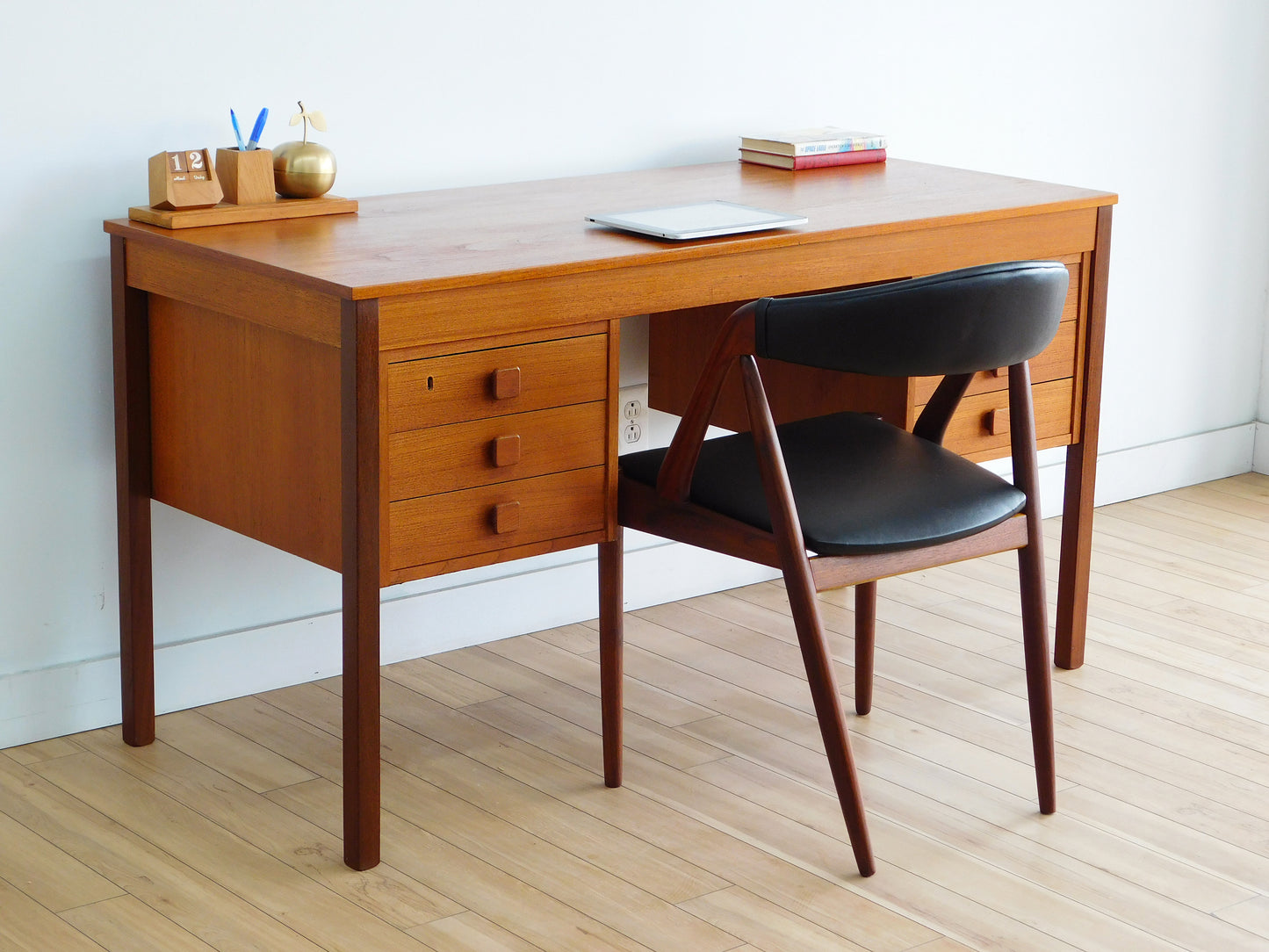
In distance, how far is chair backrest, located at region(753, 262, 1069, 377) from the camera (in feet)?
5.69

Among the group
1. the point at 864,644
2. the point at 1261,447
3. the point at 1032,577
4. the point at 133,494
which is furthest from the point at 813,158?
the point at 1261,447

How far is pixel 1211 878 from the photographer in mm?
1947

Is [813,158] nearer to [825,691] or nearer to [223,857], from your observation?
[825,691]

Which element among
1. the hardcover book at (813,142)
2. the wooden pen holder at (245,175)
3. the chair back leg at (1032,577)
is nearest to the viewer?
the chair back leg at (1032,577)

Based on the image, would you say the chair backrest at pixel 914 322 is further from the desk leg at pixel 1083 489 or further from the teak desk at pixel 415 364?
the desk leg at pixel 1083 489

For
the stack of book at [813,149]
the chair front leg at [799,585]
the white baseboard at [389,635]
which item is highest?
the stack of book at [813,149]

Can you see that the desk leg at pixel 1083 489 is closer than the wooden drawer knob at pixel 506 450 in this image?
No

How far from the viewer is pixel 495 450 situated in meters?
1.89

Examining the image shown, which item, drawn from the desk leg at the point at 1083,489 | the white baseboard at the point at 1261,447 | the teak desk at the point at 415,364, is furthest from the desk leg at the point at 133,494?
the white baseboard at the point at 1261,447

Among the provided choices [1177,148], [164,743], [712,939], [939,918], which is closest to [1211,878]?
[939,918]

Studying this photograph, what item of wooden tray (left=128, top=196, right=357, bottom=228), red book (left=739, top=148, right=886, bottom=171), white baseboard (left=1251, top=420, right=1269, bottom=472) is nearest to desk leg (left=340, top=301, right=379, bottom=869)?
wooden tray (left=128, top=196, right=357, bottom=228)

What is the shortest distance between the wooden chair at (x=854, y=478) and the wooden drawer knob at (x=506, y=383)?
0.65 feet

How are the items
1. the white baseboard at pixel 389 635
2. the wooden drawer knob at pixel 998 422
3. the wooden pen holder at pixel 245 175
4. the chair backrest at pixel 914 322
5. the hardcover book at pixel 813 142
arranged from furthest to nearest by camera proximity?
the hardcover book at pixel 813 142
the wooden drawer knob at pixel 998 422
the white baseboard at pixel 389 635
the wooden pen holder at pixel 245 175
the chair backrest at pixel 914 322

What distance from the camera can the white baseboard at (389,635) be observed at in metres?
2.27
